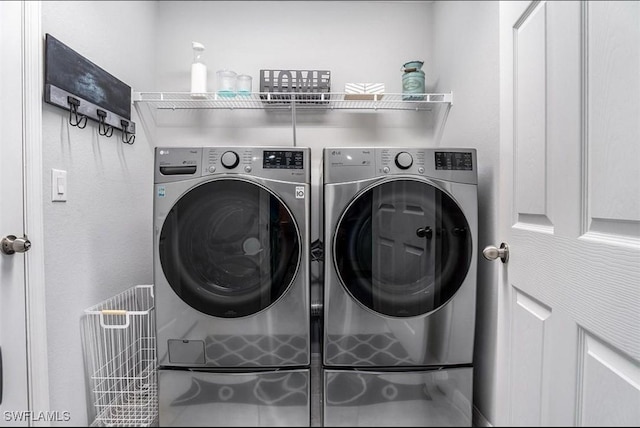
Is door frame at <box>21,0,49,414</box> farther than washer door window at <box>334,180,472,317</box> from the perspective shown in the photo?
No

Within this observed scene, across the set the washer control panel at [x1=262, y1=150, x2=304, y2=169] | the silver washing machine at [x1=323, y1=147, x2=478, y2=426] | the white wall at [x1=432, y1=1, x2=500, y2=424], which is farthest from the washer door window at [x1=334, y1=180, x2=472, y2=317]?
the washer control panel at [x1=262, y1=150, x2=304, y2=169]

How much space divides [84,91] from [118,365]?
1227 millimetres

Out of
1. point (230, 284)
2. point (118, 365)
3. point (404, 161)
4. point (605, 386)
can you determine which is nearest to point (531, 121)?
point (404, 161)

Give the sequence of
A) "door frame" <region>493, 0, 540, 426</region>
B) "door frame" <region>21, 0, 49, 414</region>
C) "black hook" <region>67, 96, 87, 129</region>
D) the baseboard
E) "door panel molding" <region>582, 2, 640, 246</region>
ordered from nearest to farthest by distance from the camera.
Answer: "door panel molding" <region>582, 2, 640, 246</region>
"door frame" <region>493, 0, 540, 426</region>
"door frame" <region>21, 0, 49, 414</region>
"black hook" <region>67, 96, 87, 129</region>
the baseboard

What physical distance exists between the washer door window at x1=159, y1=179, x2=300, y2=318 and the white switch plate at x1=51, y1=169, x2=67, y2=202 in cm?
43

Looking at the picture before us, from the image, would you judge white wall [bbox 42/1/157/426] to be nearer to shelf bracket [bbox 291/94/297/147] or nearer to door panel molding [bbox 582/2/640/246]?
shelf bracket [bbox 291/94/297/147]

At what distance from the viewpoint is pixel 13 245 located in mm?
915

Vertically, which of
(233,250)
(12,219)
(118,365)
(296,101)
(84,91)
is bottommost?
(118,365)

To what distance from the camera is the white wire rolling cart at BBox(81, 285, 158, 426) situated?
1.20 metres

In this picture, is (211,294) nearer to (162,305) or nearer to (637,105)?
(162,305)

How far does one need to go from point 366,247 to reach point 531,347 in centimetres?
61

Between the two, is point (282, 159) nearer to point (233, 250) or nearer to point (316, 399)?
point (233, 250)

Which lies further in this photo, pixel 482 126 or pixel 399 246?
pixel 482 126

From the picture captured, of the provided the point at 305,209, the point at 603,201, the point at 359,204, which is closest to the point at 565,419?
the point at 603,201
